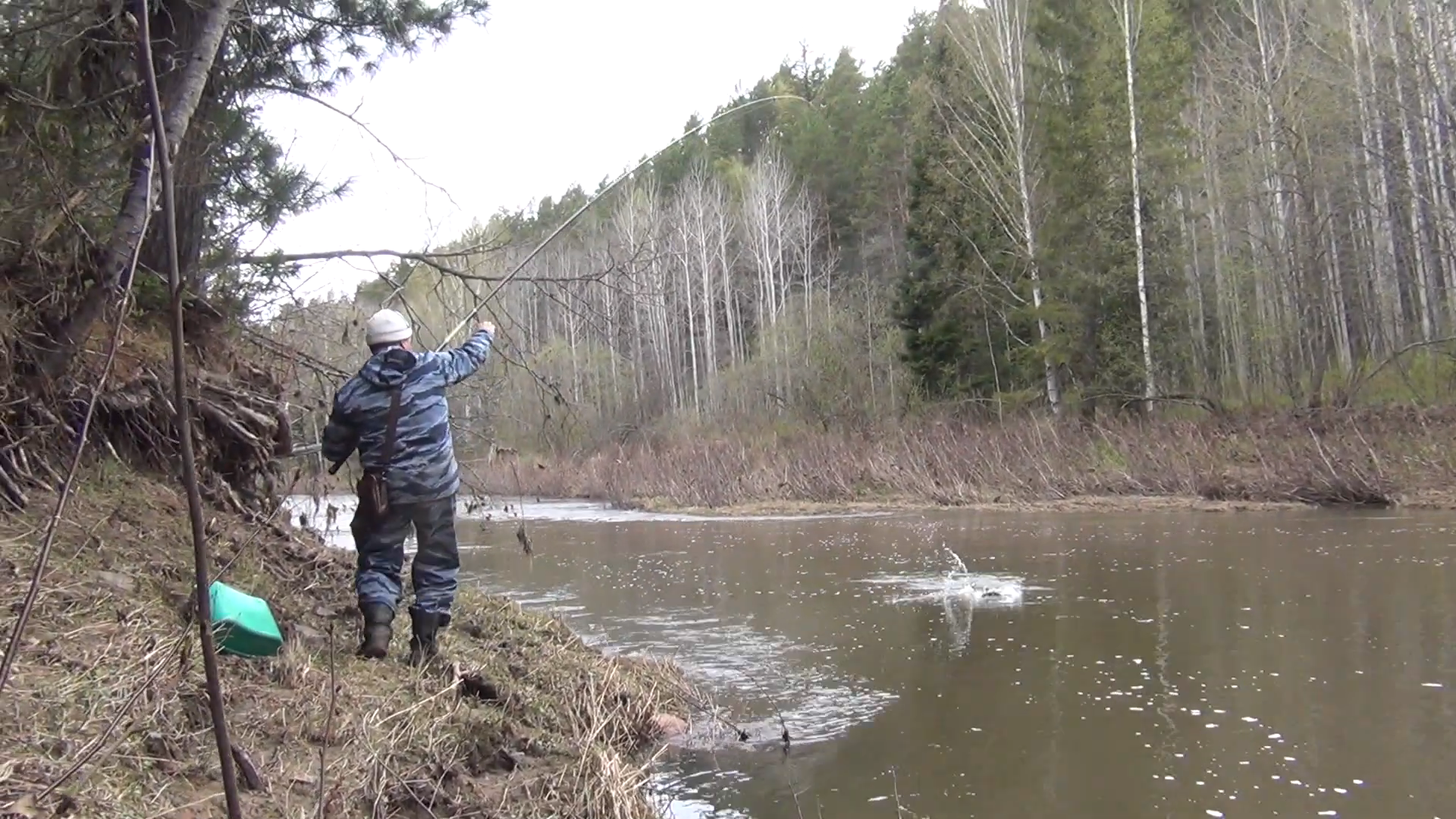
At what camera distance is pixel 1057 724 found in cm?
624

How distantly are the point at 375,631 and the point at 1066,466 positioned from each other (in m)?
18.4

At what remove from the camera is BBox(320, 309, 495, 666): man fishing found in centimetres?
500

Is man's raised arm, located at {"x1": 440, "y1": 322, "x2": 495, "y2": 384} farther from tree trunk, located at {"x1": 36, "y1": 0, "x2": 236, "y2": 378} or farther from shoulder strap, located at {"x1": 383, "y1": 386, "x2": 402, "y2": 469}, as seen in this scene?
tree trunk, located at {"x1": 36, "y1": 0, "x2": 236, "y2": 378}

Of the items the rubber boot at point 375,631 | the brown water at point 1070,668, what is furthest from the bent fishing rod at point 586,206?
the brown water at point 1070,668

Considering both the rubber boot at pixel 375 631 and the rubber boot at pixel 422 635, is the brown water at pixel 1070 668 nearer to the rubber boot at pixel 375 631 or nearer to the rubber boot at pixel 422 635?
the rubber boot at pixel 422 635

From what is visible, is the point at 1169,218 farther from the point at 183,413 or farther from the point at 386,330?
the point at 183,413

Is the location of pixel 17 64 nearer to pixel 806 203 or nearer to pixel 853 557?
pixel 853 557

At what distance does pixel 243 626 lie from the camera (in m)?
4.27

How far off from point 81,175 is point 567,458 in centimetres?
2201

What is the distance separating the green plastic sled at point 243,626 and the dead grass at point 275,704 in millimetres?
110

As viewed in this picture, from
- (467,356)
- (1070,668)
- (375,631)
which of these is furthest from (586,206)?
(1070,668)

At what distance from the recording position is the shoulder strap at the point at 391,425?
195 inches

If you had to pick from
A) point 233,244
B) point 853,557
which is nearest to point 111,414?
point 233,244

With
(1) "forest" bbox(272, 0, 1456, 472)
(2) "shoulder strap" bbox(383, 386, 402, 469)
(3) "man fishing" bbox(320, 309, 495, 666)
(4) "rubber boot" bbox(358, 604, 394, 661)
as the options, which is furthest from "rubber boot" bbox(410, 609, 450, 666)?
(1) "forest" bbox(272, 0, 1456, 472)
